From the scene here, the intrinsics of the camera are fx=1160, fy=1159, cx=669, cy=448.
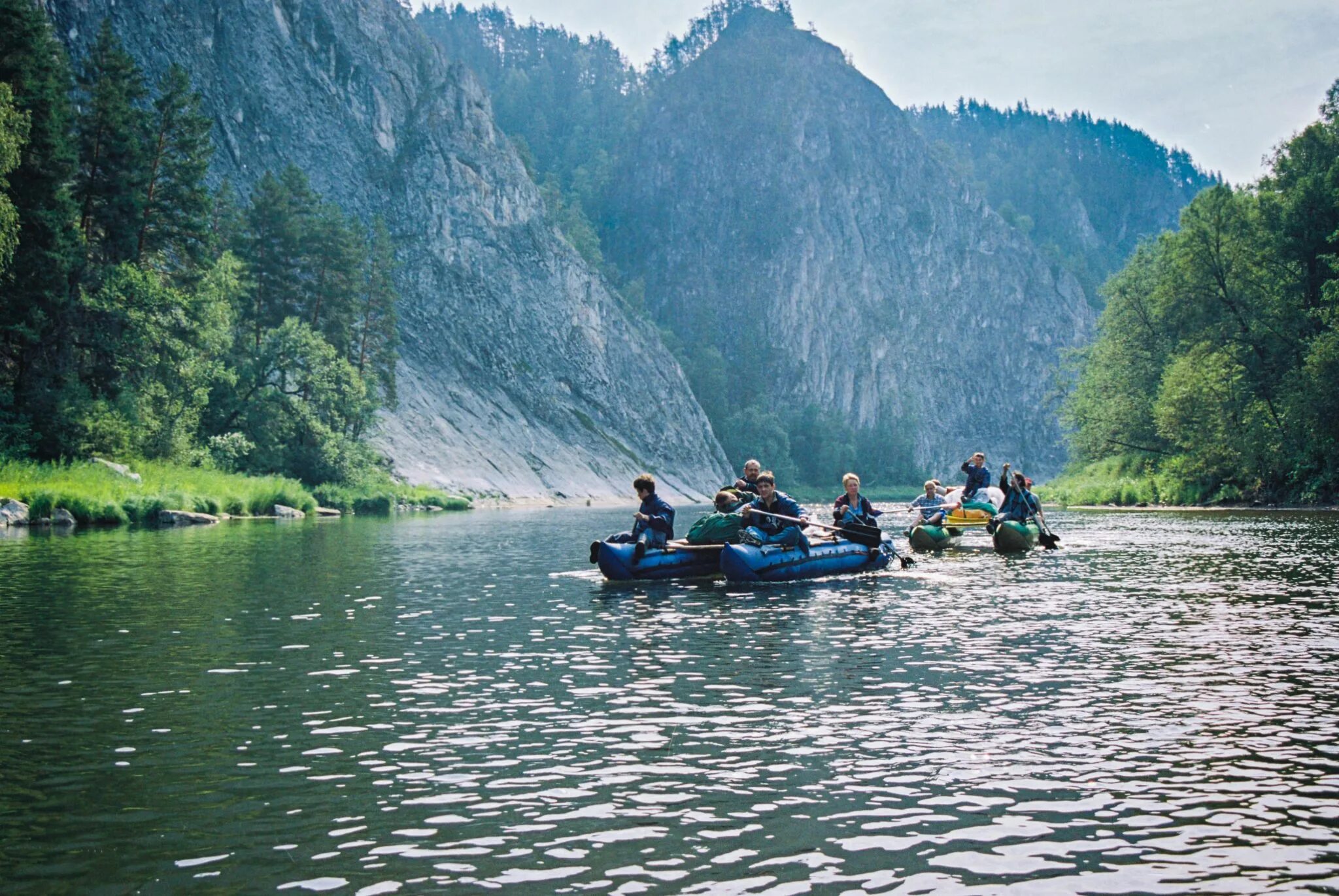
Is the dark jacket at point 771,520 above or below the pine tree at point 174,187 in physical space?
below

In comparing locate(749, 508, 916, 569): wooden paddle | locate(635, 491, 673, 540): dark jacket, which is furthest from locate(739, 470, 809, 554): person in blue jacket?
locate(749, 508, 916, 569): wooden paddle

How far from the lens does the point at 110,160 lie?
47.3 meters

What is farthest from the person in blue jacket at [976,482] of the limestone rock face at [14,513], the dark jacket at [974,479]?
the limestone rock face at [14,513]

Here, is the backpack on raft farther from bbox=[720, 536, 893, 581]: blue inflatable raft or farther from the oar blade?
the oar blade

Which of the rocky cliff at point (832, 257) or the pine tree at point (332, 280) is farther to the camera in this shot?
the rocky cliff at point (832, 257)

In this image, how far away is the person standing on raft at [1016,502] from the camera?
32219 millimetres

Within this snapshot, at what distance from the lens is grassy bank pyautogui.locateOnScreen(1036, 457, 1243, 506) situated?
58.2 meters

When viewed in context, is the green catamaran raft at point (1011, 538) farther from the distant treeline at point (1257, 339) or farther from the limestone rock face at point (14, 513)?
the limestone rock face at point (14, 513)

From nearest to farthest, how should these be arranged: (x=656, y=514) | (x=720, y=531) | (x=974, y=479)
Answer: (x=656, y=514)
(x=720, y=531)
(x=974, y=479)

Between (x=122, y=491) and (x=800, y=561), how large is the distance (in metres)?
28.6

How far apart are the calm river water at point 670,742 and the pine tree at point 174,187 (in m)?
34.1

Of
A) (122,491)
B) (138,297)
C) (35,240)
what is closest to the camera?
(122,491)

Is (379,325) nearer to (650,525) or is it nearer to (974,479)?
(974,479)

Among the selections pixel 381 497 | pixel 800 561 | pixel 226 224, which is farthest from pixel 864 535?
pixel 226 224
